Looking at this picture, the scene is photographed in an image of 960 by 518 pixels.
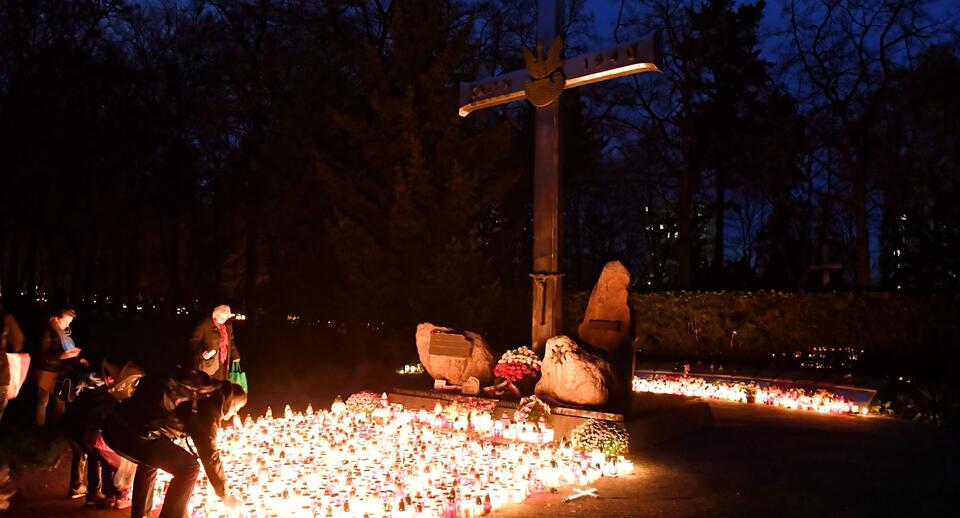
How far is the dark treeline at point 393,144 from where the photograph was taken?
19047 mm

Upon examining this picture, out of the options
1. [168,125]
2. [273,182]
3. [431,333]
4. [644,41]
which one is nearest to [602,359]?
[431,333]

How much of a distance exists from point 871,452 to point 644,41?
6.30 m

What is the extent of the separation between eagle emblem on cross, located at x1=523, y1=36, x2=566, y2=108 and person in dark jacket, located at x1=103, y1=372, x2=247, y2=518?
26.1 ft

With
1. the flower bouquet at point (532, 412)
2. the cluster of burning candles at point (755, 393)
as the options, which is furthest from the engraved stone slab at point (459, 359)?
the cluster of burning candles at point (755, 393)

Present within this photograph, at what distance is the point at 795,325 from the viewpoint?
1805cm

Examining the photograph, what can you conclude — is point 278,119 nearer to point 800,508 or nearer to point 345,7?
point 345,7

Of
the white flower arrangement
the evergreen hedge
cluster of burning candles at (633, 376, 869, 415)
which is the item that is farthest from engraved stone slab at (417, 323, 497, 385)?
cluster of burning candles at (633, 376, 869, 415)

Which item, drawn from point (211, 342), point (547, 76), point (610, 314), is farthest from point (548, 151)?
point (211, 342)

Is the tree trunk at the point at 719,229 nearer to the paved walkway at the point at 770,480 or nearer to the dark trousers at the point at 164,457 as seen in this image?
the paved walkway at the point at 770,480

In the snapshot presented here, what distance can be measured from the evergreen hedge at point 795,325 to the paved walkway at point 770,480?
4520 millimetres

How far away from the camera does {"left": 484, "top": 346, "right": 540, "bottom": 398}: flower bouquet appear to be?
39.0 ft

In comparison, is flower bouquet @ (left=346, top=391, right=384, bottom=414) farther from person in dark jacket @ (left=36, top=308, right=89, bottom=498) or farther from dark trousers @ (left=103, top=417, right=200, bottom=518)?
dark trousers @ (left=103, top=417, right=200, bottom=518)

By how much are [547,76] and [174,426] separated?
27.7 feet

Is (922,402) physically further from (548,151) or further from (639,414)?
(548,151)
